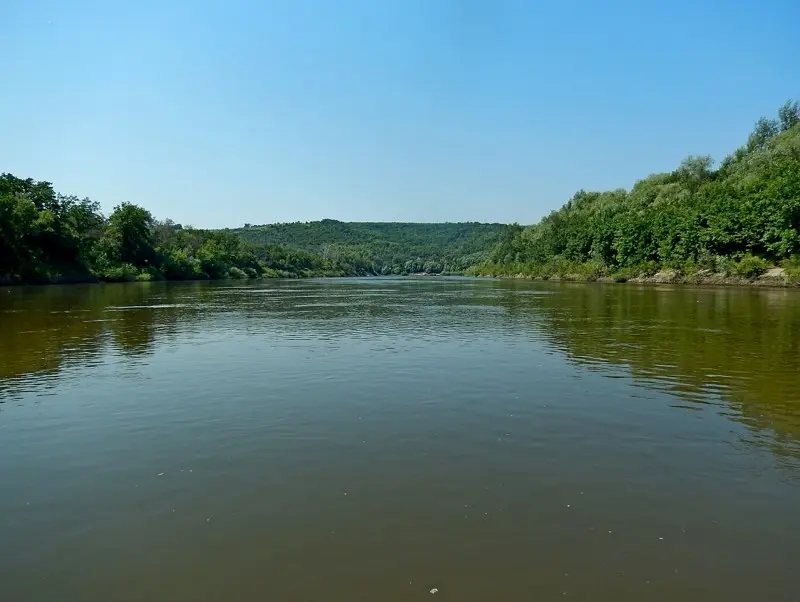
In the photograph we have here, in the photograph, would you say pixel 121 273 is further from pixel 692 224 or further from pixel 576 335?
pixel 576 335

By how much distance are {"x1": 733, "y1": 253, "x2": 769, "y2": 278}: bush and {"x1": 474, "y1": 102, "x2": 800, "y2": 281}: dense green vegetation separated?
0.11 m

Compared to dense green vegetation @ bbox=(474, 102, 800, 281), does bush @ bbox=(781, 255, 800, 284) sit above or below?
below

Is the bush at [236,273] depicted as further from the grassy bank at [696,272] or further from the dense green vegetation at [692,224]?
the grassy bank at [696,272]

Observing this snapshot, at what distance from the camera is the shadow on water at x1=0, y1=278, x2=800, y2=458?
15344mm

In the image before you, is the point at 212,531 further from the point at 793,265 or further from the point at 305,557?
the point at 793,265

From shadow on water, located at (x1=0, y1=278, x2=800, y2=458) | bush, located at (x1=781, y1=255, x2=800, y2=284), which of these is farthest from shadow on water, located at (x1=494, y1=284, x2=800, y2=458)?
bush, located at (x1=781, y1=255, x2=800, y2=284)

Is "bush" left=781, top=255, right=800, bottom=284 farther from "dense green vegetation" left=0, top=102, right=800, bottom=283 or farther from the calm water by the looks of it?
the calm water

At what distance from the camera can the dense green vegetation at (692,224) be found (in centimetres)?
7262

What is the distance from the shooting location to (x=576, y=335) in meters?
27.5

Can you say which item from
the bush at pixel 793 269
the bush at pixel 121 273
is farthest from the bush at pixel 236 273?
the bush at pixel 793 269

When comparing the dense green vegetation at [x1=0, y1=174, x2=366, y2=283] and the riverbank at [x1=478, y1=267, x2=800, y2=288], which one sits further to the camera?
the dense green vegetation at [x1=0, y1=174, x2=366, y2=283]

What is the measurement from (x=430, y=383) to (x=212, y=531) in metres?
9.73

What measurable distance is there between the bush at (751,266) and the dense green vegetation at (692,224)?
11cm

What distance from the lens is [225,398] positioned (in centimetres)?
1495
